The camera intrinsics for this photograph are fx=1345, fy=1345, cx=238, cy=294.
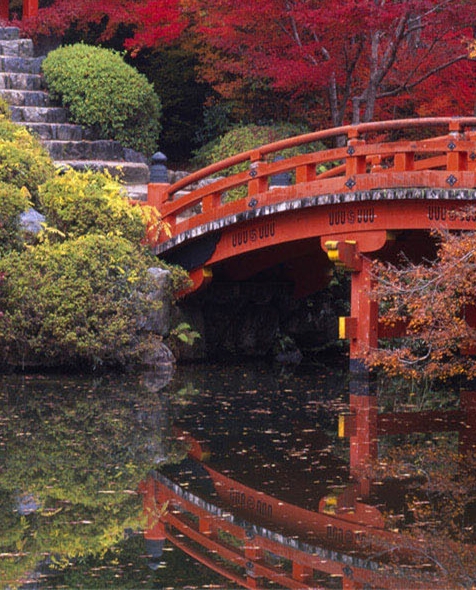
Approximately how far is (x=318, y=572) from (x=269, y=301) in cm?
1156

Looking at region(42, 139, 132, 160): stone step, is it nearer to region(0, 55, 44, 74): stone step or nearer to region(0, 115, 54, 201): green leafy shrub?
region(0, 55, 44, 74): stone step

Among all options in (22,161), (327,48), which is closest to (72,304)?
(22,161)

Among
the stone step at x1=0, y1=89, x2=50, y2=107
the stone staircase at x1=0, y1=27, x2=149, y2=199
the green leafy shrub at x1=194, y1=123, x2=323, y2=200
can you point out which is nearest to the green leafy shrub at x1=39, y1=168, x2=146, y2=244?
the stone staircase at x1=0, y1=27, x2=149, y2=199

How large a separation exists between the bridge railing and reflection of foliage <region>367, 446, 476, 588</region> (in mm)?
4043

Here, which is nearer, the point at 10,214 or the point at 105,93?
the point at 10,214

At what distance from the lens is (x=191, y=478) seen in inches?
382

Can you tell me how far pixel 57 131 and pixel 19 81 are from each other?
146 centimetres

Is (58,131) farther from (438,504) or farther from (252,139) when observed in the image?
(438,504)

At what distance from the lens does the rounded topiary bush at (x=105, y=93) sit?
20.6 metres

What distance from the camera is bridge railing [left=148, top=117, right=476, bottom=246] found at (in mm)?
Result: 14438

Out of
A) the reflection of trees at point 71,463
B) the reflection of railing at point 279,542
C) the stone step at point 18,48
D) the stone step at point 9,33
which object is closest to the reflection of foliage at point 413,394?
the reflection of trees at point 71,463

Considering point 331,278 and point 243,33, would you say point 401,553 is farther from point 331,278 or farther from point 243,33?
point 243,33

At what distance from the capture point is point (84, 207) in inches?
634

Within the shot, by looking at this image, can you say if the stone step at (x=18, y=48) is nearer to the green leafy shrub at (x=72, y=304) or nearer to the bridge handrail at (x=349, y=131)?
the bridge handrail at (x=349, y=131)
